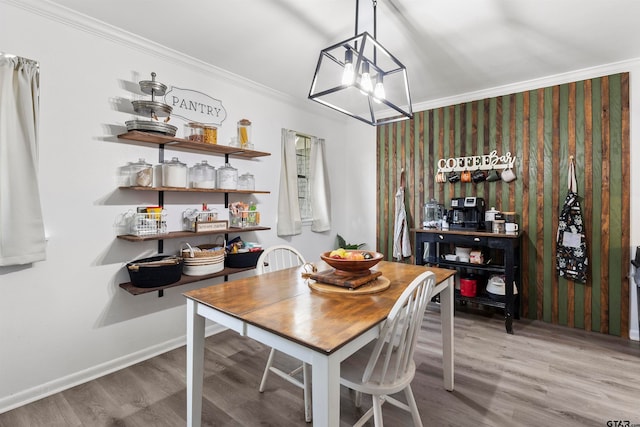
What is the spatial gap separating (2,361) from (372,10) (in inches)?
123

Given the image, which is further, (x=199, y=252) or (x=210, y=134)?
(x=210, y=134)

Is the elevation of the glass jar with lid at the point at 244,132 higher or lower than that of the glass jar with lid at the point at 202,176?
higher

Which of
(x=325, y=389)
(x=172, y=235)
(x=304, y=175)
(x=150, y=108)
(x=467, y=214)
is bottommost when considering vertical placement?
(x=325, y=389)

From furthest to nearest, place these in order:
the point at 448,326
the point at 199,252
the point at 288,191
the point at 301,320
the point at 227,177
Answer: the point at 288,191 → the point at 227,177 → the point at 199,252 → the point at 448,326 → the point at 301,320

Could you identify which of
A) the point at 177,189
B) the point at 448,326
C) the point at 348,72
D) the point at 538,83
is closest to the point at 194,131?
the point at 177,189

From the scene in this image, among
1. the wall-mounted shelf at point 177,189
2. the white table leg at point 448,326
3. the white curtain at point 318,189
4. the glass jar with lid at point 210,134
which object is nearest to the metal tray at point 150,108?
the wall-mounted shelf at point 177,189

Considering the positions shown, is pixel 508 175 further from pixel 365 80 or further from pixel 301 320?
pixel 301 320

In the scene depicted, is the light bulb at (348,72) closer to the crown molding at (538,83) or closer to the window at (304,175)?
the window at (304,175)

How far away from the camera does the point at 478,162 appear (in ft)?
11.6

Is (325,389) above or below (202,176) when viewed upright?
below

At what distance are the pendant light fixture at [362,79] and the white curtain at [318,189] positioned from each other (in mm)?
657

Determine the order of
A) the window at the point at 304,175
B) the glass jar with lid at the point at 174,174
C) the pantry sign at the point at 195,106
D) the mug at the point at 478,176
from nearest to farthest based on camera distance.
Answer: the glass jar with lid at the point at 174,174 → the pantry sign at the point at 195,106 → the mug at the point at 478,176 → the window at the point at 304,175

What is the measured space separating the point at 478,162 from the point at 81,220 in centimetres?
374

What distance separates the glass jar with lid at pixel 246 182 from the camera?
3.09 metres
